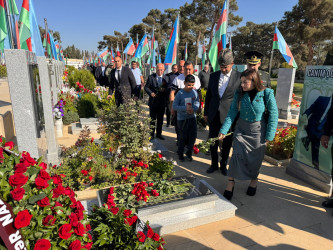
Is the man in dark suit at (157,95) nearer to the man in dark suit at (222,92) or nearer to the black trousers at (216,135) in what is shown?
the man in dark suit at (222,92)

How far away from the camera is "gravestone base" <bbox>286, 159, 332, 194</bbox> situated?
3682 mm

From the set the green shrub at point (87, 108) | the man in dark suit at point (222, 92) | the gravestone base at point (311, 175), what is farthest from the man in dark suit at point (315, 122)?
the green shrub at point (87, 108)

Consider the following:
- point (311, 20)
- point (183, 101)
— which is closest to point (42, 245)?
point (183, 101)

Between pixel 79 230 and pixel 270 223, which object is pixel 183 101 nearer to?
pixel 270 223

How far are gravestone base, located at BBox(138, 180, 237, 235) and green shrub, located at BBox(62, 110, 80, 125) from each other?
216 inches

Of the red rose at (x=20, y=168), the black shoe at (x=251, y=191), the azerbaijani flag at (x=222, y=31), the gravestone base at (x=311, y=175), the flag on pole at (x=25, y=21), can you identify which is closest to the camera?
the red rose at (x=20, y=168)

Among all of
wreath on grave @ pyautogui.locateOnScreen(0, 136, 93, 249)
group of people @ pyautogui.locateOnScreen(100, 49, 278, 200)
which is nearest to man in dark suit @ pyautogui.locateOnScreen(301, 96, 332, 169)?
group of people @ pyautogui.locateOnScreen(100, 49, 278, 200)

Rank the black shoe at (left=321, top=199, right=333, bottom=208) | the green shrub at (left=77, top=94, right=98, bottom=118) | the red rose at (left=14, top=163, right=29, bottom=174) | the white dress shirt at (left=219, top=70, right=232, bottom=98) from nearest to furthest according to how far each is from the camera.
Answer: the red rose at (left=14, top=163, right=29, bottom=174) → the black shoe at (left=321, top=199, right=333, bottom=208) → the white dress shirt at (left=219, top=70, right=232, bottom=98) → the green shrub at (left=77, top=94, right=98, bottom=118)

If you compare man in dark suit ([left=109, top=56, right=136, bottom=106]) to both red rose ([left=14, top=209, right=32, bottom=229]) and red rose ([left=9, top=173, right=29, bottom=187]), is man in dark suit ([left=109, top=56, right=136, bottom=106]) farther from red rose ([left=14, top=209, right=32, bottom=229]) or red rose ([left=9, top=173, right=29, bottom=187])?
red rose ([left=14, top=209, right=32, bottom=229])

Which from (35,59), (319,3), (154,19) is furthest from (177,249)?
(154,19)

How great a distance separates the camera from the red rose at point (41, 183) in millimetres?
1297

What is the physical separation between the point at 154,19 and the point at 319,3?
2942 centimetres

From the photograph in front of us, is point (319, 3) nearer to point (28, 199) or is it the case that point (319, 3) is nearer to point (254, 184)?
point (254, 184)

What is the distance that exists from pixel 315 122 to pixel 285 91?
6.29m
